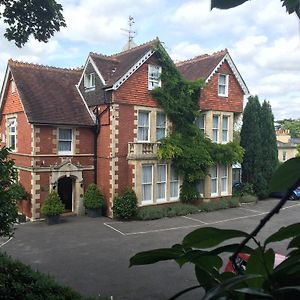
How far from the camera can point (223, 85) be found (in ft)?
71.8

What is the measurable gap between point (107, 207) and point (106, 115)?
14.9ft

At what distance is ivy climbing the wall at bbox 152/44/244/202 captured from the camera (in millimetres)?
19188

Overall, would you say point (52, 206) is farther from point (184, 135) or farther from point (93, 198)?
point (184, 135)

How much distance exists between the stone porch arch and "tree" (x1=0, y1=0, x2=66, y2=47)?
30.9 ft

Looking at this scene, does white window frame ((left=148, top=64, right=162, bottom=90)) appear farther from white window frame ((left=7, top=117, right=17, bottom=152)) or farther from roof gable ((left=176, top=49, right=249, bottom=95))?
white window frame ((left=7, top=117, right=17, bottom=152))

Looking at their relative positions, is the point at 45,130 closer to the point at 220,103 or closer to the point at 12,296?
the point at 220,103

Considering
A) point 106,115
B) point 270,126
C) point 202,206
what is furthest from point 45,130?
point 270,126

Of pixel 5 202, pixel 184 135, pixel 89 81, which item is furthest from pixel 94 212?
pixel 5 202

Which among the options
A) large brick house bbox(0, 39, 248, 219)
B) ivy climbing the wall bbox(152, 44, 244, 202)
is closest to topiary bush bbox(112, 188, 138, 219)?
large brick house bbox(0, 39, 248, 219)

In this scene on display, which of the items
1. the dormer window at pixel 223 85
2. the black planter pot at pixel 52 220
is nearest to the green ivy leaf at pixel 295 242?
the black planter pot at pixel 52 220

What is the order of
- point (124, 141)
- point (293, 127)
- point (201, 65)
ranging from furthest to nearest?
1. point (293, 127)
2. point (201, 65)
3. point (124, 141)

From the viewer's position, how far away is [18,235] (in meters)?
15.2

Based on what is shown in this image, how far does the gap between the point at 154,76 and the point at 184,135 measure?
3.43 m

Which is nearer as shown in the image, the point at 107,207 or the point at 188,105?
the point at 107,207
